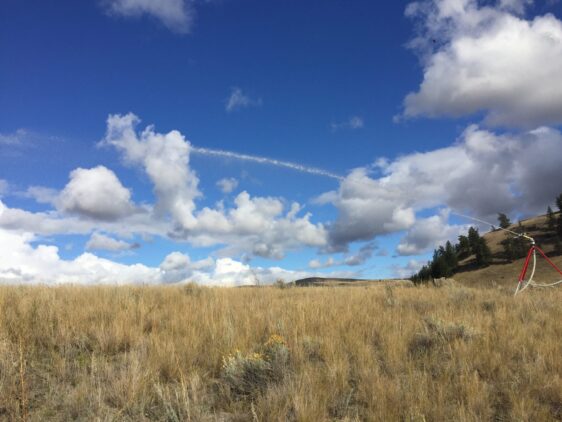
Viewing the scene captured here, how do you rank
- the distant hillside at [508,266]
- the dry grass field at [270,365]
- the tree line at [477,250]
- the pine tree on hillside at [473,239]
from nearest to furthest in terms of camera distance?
the dry grass field at [270,365] < the distant hillside at [508,266] < the tree line at [477,250] < the pine tree on hillside at [473,239]

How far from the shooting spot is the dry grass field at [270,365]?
4727mm

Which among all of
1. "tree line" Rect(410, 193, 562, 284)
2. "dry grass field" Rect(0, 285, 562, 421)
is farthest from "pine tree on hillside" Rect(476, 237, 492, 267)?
"dry grass field" Rect(0, 285, 562, 421)

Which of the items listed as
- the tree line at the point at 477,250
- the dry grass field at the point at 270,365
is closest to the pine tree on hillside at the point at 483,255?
the tree line at the point at 477,250

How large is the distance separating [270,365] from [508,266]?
7675 centimetres

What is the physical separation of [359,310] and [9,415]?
699cm

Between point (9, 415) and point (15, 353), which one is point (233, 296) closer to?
point (15, 353)

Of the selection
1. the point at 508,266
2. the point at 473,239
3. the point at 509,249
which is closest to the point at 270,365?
the point at 508,266

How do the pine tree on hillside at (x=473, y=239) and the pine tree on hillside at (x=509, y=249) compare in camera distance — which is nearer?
the pine tree on hillside at (x=509, y=249)

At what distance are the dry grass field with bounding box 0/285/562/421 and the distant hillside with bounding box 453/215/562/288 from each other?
185 feet

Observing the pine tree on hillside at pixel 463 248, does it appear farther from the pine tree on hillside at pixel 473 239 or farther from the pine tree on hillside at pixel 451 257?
the pine tree on hillside at pixel 451 257

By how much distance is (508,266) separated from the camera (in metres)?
72.6

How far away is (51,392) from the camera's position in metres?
5.05

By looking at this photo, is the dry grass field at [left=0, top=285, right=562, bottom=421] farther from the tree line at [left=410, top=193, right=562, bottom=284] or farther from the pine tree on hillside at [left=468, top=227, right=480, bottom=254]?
Result: the pine tree on hillside at [left=468, top=227, right=480, bottom=254]

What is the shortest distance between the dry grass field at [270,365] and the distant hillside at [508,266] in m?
56.5
